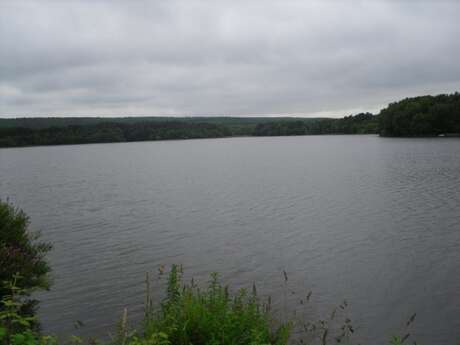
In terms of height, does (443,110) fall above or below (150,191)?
above

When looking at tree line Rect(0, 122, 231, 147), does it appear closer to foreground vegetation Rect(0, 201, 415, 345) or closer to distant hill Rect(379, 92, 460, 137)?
distant hill Rect(379, 92, 460, 137)

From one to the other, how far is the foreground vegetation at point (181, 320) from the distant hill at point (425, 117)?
357ft

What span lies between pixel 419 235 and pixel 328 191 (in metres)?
12.5

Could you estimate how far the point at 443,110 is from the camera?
342 feet

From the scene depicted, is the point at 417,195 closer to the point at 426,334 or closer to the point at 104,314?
the point at 426,334

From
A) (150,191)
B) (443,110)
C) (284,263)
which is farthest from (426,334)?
(443,110)

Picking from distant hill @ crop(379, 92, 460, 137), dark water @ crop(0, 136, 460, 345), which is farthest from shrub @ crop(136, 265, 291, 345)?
distant hill @ crop(379, 92, 460, 137)

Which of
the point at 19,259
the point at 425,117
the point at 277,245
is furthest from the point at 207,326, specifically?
the point at 425,117

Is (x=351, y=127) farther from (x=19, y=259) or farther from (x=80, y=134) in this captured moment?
(x=19, y=259)

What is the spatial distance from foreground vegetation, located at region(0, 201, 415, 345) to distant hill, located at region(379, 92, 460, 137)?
10874 cm

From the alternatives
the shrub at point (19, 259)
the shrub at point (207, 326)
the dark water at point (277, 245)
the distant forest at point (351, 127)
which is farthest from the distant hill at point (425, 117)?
the shrub at point (207, 326)

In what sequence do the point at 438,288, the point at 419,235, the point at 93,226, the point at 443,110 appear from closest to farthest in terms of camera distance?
the point at 438,288 < the point at 419,235 < the point at 93,226 < the point at 443,110

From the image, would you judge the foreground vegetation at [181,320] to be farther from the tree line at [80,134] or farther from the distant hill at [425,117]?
the tree line at [80,134]

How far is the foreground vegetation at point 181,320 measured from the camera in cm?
602
